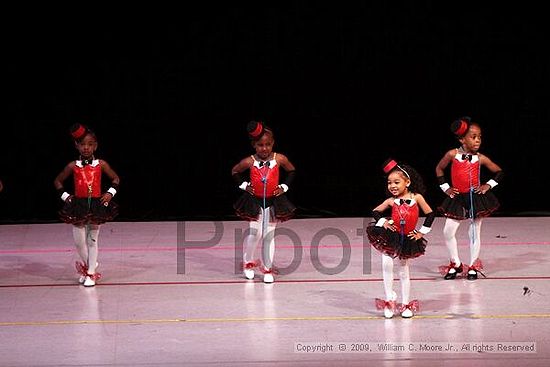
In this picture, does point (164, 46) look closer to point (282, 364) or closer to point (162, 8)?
point (162, 8)

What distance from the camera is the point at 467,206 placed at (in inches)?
271

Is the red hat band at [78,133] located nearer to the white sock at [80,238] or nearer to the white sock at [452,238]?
the white sock at [80,238]

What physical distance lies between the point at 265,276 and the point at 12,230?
3.50m

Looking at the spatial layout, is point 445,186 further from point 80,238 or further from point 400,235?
point 80,238

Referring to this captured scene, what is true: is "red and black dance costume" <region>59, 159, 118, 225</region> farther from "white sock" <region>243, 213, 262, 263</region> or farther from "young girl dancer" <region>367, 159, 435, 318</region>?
"young girl dancer" <region>367, 159, 435, 318</region>

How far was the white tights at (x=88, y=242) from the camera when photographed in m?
6.84

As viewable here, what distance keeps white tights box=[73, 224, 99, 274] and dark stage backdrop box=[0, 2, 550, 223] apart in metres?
2.78

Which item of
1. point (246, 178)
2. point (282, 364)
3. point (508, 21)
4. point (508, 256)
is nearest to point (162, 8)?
point (246, 178)

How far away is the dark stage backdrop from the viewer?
9375 millimetres

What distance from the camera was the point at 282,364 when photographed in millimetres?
4922

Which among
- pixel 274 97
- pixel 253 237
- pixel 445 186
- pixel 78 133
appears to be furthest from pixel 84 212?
pixel 274 97

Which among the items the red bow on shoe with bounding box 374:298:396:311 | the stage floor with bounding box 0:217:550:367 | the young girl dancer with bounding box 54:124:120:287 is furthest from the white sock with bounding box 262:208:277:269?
the red bow on shoe with bounding box 374:298:396:311

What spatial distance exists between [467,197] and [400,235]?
1.28m

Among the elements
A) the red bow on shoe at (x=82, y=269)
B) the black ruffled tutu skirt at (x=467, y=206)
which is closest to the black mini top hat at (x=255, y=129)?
the black ruffled tutu skirt at (x=467, y=206)
